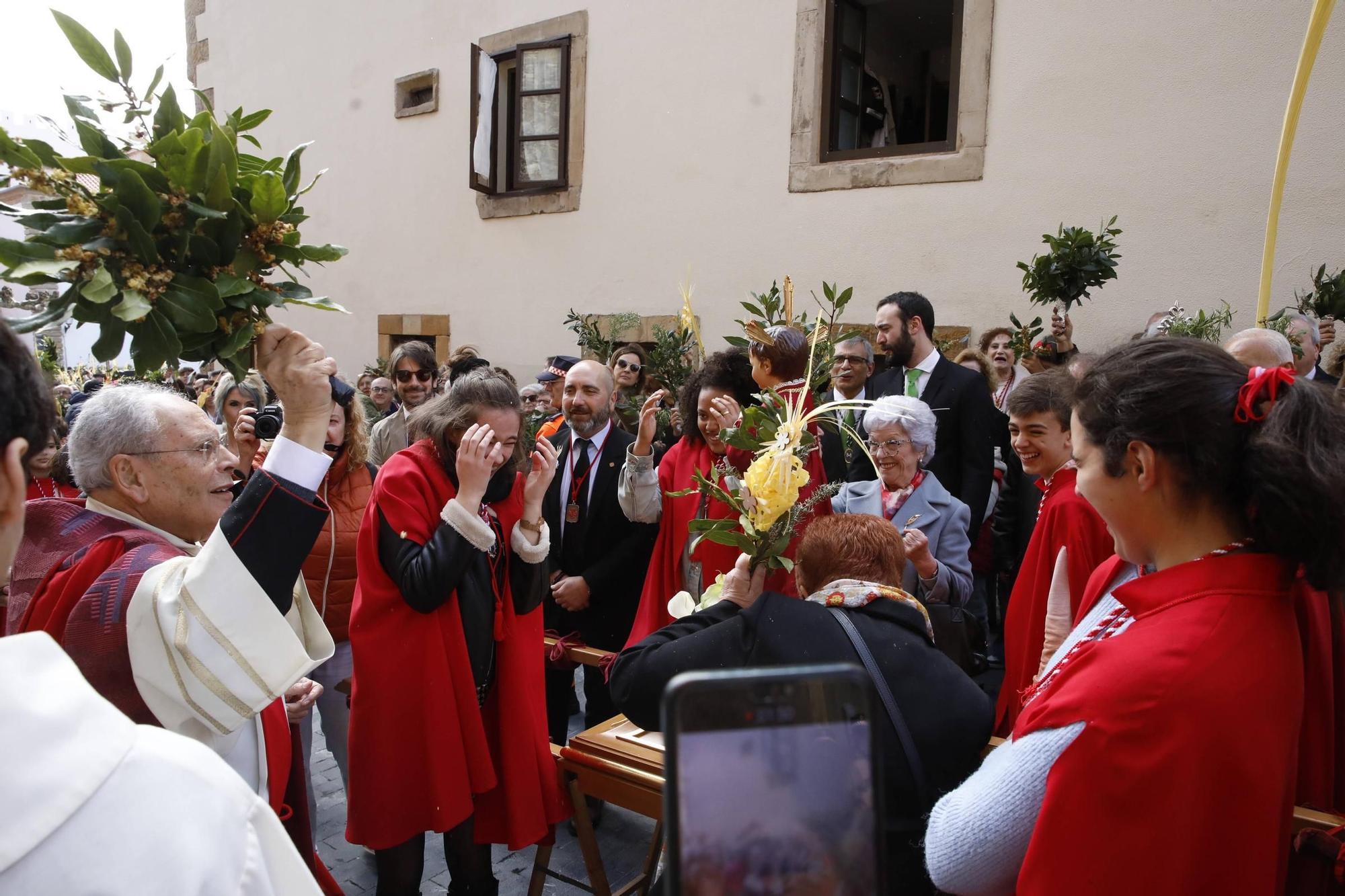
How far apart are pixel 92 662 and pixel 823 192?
270 inches

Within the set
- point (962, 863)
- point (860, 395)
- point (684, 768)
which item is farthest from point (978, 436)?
point (684, 768)

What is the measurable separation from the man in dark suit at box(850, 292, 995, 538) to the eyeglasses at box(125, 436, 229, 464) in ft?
10.5

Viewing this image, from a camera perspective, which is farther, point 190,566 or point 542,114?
point 542,114

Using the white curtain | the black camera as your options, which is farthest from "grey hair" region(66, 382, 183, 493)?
the white curtain

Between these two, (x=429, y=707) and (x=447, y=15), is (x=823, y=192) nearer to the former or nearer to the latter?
(x=447, y=15)

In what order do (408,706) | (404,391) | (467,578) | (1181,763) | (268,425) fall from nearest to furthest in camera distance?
(1181,763) → (408,706) → (467,578) → (268,425) → (404,391)

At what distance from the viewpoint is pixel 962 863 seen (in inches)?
59.1

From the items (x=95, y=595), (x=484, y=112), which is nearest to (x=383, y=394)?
(x=484, y=112)

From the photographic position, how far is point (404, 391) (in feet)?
18.1

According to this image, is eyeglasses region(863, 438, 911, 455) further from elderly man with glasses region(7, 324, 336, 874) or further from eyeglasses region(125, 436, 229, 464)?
eyeglasses region(125, 436, 229, 464)

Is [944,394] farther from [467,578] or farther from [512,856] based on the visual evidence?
[512,856]

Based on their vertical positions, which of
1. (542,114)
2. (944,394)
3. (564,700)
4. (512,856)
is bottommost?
(512,856)

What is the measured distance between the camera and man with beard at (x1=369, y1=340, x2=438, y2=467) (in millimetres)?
5484

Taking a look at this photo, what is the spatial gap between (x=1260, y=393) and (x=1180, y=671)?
0.46 metres
